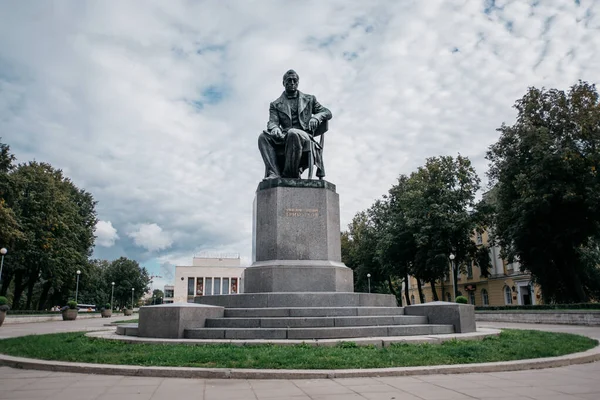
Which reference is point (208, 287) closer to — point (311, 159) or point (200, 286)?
point (200, 286)

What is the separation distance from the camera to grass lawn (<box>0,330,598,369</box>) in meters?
6.54

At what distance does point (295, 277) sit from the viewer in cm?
1170

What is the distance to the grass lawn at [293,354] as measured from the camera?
6.54m

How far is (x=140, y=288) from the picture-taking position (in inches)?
3327

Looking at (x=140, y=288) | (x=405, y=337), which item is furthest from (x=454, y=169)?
(x=140, y=288)

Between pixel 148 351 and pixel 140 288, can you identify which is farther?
pixel 140 288

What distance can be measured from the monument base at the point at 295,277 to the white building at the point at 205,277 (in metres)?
78.7

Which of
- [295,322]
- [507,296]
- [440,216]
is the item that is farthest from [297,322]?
[507,296]

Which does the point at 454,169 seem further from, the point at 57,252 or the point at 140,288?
the point at 140,288

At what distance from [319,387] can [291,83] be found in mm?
10586

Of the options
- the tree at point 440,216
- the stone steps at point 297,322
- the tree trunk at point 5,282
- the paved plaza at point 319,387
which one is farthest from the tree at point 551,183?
A: the tree trunk at point 5,282

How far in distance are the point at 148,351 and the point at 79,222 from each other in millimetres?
39328

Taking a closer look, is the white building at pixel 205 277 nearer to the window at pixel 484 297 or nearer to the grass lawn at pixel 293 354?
the window at pixel 484 297

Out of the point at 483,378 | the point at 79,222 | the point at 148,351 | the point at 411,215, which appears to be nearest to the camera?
the point at 483,378
